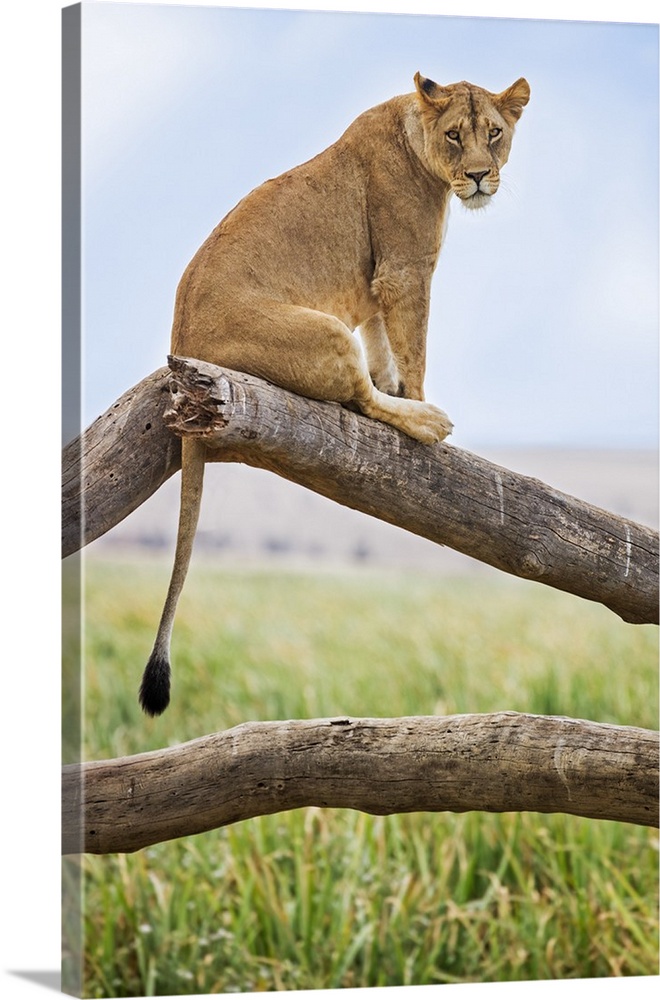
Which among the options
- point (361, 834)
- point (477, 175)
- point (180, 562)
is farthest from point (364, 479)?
point (361, 834)

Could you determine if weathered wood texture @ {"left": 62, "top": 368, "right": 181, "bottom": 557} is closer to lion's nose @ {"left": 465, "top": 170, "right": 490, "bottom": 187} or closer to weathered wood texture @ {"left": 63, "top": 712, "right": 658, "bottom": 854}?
weathered wood texture @ {"left": 63, "top": 712, "right": 658, "bottom": 854}

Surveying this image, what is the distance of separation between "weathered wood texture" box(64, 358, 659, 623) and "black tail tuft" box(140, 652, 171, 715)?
310 millimetres

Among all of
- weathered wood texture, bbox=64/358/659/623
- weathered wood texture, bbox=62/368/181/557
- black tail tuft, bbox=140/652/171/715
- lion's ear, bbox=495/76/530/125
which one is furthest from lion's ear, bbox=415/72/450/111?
black tail tuft, bbox=140/652/171/715

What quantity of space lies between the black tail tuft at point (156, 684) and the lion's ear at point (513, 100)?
1.52 meters

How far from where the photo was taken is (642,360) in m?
3.83

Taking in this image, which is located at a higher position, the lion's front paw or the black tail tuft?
the lion's front paw

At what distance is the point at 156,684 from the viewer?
121 inches

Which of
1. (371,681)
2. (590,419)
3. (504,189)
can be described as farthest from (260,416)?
(371,681)

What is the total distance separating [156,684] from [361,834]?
48.7 inches

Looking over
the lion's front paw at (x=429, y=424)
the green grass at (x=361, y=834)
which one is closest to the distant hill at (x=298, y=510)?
the green grass at (x=361, y=834)

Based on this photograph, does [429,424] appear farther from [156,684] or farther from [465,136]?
[156,684]

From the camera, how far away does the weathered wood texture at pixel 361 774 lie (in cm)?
298

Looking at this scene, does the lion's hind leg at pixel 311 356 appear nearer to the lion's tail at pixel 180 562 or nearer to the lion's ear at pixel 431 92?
the lion's tail at pixel 180 562

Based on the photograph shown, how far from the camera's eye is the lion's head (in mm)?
3252
